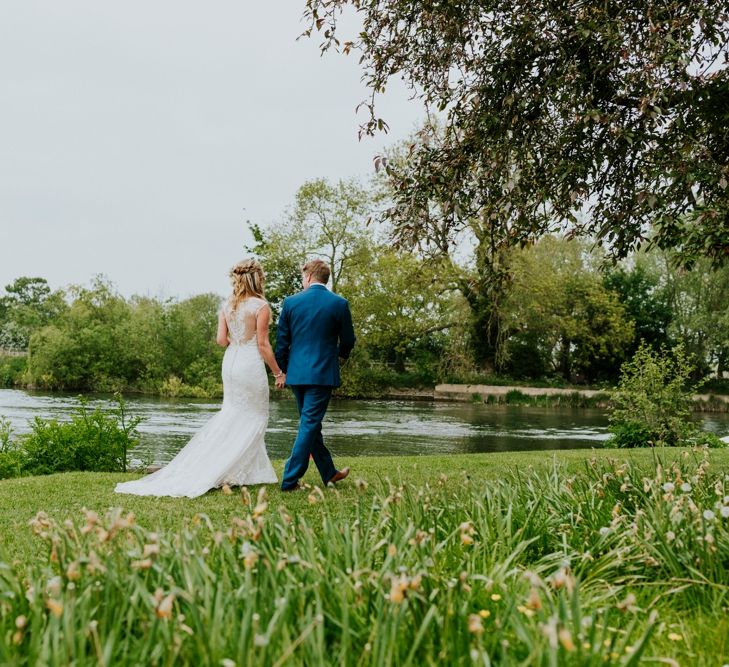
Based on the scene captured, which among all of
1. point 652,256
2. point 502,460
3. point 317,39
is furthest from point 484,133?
point 652,256

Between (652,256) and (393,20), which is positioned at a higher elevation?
(652,256)

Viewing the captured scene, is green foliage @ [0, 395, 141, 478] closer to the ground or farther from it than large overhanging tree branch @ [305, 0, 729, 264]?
closer to the ground

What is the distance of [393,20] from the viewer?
7.55 meters

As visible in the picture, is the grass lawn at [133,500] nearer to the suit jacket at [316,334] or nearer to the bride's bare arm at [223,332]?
the suit jacket at [316,334]

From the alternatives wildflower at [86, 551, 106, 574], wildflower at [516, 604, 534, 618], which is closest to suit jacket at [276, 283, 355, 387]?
wildflower at [516, 604, 534, 618]

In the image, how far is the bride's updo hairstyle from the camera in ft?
24.8

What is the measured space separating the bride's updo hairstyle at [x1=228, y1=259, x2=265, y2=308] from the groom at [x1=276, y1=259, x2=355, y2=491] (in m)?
0.60

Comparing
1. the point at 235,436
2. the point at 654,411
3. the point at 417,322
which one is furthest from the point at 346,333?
the point at 417,322

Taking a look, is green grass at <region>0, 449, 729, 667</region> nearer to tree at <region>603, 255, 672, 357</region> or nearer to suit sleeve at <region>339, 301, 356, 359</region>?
suit sleeve at <region>339, 301, 356, 359</region>

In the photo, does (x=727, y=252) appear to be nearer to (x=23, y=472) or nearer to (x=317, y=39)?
(x=317, y=39)

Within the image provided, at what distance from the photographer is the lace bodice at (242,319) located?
7613mm

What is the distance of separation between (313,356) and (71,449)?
4529 mm

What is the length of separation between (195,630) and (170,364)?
45.8 meters

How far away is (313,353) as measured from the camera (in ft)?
23.3
